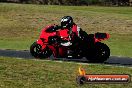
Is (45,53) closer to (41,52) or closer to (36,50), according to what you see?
(41,52)

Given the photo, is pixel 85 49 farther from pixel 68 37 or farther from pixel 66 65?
pixel 66 65

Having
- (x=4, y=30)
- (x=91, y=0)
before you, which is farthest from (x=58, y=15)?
(x=91, y=0)

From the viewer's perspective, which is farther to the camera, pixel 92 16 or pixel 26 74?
pixel 92 16

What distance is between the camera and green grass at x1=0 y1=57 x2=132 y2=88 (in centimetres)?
1195

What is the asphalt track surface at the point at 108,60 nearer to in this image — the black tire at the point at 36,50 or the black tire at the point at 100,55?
the black tire at the point at 100,55

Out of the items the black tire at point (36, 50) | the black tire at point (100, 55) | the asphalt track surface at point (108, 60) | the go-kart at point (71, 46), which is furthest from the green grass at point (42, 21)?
the black tire at point (100, 55)

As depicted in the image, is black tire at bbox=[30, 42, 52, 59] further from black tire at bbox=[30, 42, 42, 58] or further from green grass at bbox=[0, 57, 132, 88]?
green grass at bbox=[0, 57, 132, 88]

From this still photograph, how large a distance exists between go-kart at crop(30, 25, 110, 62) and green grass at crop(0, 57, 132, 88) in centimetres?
160

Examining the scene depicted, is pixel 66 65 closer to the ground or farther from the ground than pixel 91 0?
farther from the ground

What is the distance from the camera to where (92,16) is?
154 ft

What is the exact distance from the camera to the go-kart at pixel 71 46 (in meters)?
17.7

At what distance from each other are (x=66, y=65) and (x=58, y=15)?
31566 mm

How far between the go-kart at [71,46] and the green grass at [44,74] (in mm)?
1604

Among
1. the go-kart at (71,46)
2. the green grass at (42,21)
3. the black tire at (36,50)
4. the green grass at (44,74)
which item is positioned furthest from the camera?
the green grass at (42,21)
